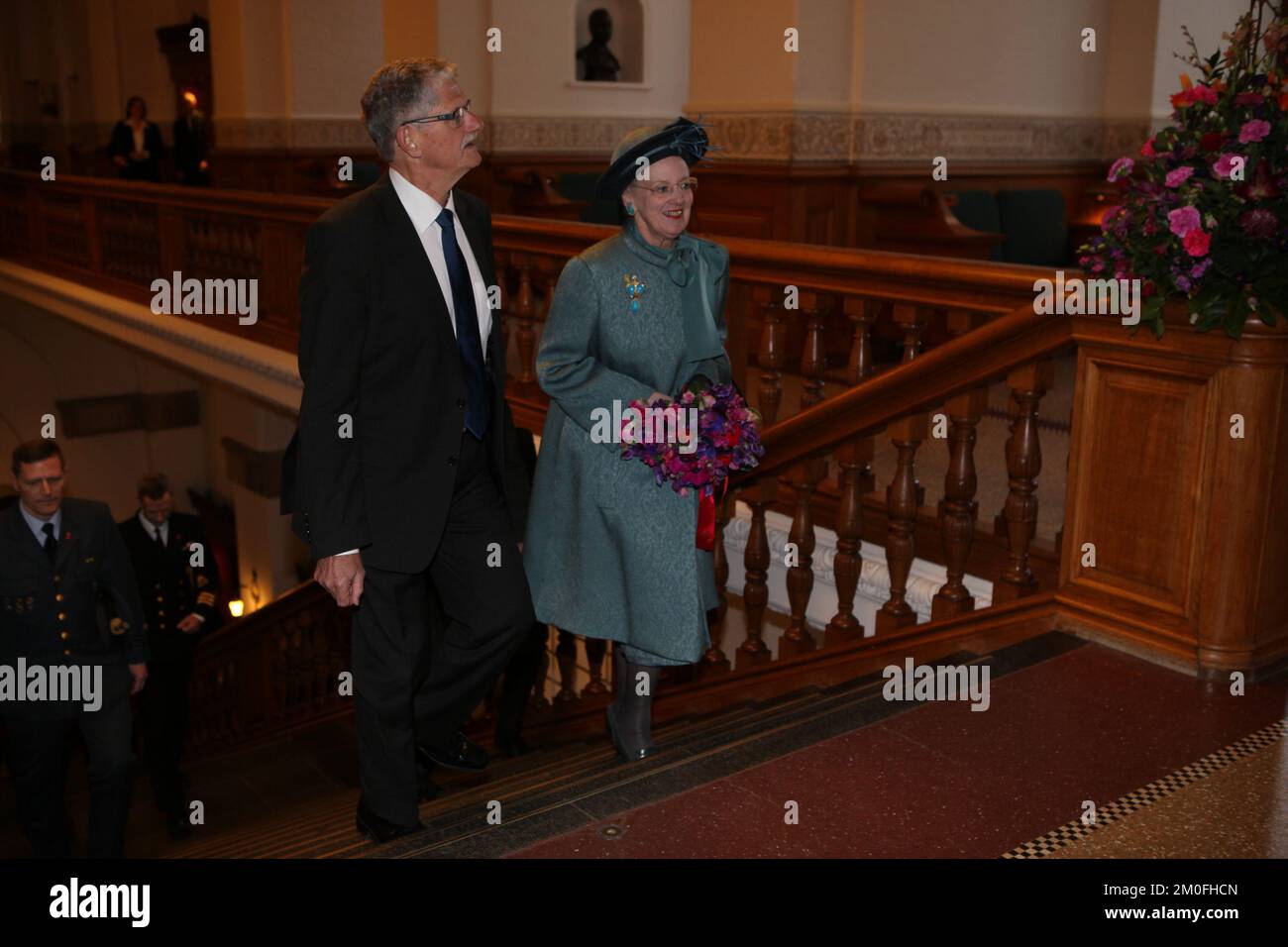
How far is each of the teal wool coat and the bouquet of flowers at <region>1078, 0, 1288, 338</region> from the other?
1.14 meters

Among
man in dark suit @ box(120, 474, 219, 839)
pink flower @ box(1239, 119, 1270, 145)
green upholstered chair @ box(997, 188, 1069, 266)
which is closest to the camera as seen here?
pink flower @ box(1239, 119, 1270, 145)

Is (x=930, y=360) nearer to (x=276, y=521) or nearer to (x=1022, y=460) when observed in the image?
(x=1022, y=460)

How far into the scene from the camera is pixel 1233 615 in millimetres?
3396

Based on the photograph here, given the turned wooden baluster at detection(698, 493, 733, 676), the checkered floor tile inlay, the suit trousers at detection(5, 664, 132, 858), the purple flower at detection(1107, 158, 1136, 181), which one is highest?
the purple flower at detection(1107, 158, 1136, 181)

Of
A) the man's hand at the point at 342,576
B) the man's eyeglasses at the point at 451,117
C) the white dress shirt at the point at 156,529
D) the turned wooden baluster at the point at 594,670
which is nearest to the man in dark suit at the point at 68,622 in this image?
the white dress shirt at the point at 156,529

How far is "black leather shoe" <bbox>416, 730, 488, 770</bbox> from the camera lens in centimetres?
349

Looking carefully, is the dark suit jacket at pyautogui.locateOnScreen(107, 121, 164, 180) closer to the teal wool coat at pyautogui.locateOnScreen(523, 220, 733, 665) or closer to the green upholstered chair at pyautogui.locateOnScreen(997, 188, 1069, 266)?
the green upholstered chair at pyautogui.locateOnScreen(997, 188, 1069, 266)

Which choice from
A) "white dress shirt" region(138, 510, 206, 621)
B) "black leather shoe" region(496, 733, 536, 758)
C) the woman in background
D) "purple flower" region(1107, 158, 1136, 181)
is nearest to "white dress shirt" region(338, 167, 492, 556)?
"purple flower" region(1107, 158, 1136, 181)

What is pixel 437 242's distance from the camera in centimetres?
299

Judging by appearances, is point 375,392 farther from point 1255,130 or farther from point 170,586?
point 170,586

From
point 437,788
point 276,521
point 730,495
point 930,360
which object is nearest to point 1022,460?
point 930,360

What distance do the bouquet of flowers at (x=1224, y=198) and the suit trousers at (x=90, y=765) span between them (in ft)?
15.0

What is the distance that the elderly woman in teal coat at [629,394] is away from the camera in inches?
121

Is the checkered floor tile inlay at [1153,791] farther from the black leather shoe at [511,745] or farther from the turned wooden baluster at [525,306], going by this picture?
the turned wooden baluster at [525,306]
